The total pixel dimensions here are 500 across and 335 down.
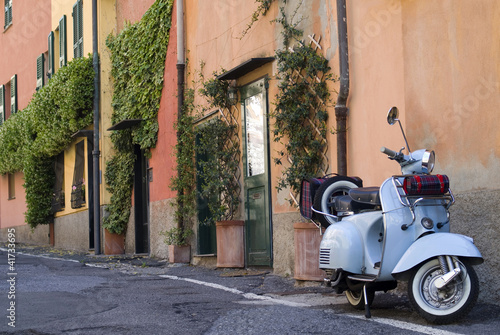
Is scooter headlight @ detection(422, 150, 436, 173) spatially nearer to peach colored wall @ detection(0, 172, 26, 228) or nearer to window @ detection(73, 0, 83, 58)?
window @ detection(73, 0, 83, 58)

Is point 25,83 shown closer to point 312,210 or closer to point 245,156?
point 245,156

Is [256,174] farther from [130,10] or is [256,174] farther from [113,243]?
[130,10]

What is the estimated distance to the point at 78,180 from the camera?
1823 cm

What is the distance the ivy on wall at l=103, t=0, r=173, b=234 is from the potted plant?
2285 millimetres

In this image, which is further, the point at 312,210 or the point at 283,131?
the point at 283,131

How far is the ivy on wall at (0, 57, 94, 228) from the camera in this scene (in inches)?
661

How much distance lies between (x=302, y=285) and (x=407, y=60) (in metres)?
2.73

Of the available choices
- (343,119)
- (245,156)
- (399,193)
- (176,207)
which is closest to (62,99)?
(176,207)

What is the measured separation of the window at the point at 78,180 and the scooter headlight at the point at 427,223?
13.1 m

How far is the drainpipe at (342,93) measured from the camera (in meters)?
7.97

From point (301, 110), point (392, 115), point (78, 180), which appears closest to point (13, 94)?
point (78, 180)

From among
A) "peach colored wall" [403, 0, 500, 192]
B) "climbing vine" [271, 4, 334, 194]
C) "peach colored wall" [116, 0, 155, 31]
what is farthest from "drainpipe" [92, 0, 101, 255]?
"peach colored wall" [403, 0, 500, 192]

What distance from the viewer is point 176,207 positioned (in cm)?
1287

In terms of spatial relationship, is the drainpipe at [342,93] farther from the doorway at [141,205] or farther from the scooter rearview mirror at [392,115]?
the doorway at [141,205]
